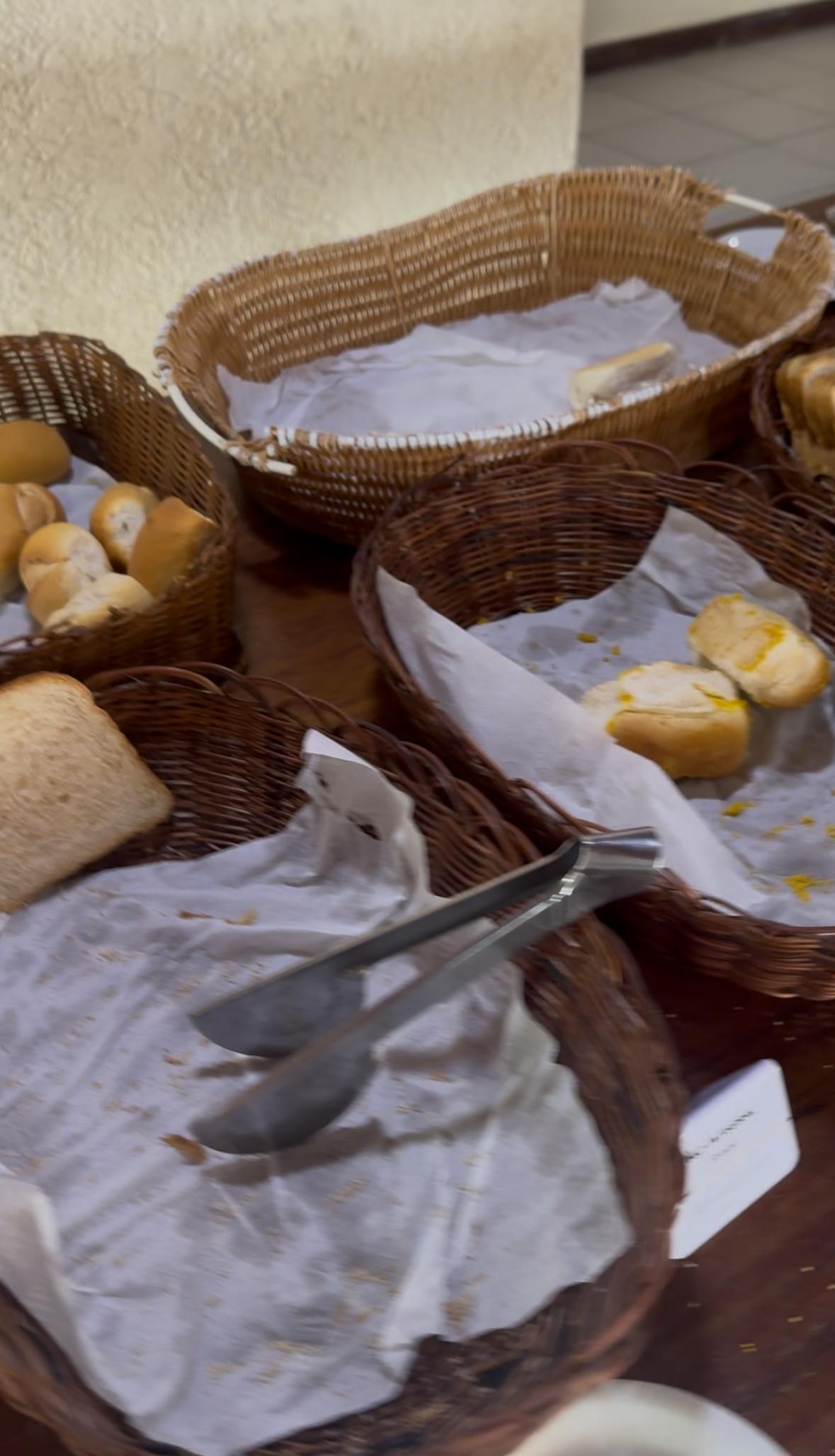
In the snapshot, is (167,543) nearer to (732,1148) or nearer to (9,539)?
(9,539)

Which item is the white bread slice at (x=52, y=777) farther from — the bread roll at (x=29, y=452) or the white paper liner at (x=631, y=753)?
the bread roll at (x=29, y=452)

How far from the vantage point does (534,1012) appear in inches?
20.2

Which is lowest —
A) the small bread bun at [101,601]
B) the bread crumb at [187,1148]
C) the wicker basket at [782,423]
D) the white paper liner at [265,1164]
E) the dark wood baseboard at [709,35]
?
the bread crumb at [187,1148]

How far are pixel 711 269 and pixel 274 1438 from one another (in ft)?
3.42

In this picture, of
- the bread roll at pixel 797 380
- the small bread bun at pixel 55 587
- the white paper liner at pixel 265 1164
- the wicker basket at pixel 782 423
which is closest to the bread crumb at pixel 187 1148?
the white paper liner at pixel 265 1164

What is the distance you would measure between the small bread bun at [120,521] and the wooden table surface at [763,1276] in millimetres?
493

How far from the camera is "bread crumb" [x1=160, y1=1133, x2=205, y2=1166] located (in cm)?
51

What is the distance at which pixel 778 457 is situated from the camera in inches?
32.1

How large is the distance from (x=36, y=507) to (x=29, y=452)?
0.22ft

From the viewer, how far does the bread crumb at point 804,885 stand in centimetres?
61

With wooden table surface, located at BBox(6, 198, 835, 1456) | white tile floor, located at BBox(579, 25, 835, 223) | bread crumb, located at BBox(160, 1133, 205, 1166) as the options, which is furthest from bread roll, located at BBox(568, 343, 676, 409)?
white tile floor, located at BBox(579, 25, 835, 223)

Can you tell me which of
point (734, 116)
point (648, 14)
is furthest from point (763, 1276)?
point (648, 14)

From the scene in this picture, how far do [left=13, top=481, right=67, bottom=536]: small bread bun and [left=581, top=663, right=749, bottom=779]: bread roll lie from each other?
1.46ft

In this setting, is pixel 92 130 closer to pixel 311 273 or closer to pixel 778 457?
pixel 311 273
